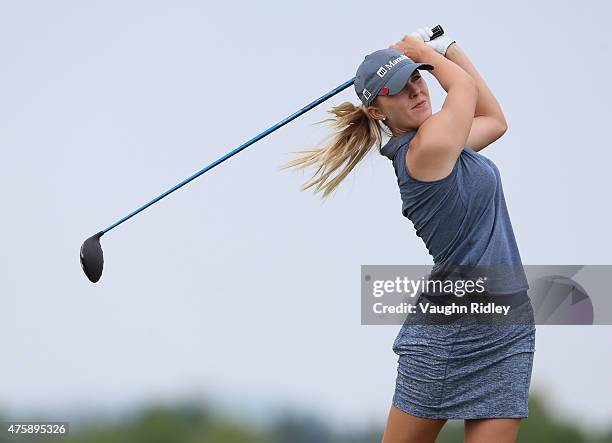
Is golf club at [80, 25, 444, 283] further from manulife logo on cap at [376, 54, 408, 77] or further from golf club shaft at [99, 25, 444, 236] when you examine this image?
manulife logo on cap at [376, 54, 408, 77]

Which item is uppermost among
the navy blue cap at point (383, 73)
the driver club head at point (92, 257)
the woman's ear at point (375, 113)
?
the navy blue cap at point (383, 73)

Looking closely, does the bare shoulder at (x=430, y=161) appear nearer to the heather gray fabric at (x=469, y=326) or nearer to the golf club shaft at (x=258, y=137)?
the heather gray fabric at (x=469, y=326)

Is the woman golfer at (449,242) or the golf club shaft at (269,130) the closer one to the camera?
the woman golfer at (449,242)

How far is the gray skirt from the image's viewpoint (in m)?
3.20

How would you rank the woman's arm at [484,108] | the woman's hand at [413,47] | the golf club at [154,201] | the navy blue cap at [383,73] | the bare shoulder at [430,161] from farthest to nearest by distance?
the golf club at [154,201], the woman's arm at [484,108], the woman's hand at [413,47], the navy blue cap at [383,73], the bare shoulder at [430,161]

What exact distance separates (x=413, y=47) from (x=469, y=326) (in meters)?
0.91

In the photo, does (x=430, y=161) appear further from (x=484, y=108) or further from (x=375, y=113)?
(x=484, y=108)

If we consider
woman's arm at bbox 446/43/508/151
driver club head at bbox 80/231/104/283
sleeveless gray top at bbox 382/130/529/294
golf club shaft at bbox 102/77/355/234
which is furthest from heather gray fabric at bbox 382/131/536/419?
driver club head at bbox 80/231/104/283

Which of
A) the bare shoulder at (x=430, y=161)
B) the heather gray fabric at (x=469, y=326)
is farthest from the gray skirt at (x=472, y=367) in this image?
the bare shoulder at (x=430, y=161)

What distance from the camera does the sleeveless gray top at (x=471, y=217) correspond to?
3.18 meters

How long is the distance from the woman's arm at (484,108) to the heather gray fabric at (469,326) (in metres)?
0.24

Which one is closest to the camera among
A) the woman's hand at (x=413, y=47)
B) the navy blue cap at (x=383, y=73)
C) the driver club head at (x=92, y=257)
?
the navy blue cap at (x=383, y=73)

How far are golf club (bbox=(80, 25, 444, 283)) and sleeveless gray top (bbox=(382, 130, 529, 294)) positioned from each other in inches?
21.5

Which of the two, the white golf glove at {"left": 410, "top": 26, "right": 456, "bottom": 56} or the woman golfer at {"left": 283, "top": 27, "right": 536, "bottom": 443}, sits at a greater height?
the white golf glove at {"left": 410, "top": 26, "right": 456, "bottom": 56}
